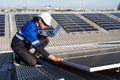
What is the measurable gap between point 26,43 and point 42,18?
1076mm

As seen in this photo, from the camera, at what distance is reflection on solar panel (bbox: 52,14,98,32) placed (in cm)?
2750

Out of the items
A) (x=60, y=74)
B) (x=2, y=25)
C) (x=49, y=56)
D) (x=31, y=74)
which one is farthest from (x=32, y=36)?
(x=2, y=25)

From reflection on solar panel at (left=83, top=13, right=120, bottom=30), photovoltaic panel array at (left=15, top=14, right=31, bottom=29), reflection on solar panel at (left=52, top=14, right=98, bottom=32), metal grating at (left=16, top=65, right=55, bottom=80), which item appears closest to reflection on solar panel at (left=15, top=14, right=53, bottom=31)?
photovoltaic panel array at (left=15, top=14, right=31, bottom=29)

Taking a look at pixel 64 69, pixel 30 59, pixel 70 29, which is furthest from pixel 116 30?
pixel 30 59

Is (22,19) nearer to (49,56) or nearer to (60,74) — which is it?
(60,74)

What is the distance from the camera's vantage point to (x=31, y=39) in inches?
252

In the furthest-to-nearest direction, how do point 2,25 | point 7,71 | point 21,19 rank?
point 21,19 < point 2,25 < point 7,71

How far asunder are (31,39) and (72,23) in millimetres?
23153

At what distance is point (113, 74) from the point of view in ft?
26.0

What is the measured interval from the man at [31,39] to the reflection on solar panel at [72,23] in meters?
19.8

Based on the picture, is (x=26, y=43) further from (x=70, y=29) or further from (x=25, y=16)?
(x=25, y=16)

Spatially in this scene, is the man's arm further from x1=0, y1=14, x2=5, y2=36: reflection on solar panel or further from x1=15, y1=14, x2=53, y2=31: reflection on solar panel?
x1=15, y1=14, x2=53, y2=31: reflection on solar panel

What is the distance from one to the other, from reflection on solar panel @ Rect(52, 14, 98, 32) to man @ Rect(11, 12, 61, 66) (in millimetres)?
19821

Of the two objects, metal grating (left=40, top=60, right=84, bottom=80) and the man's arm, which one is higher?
the man's arm
